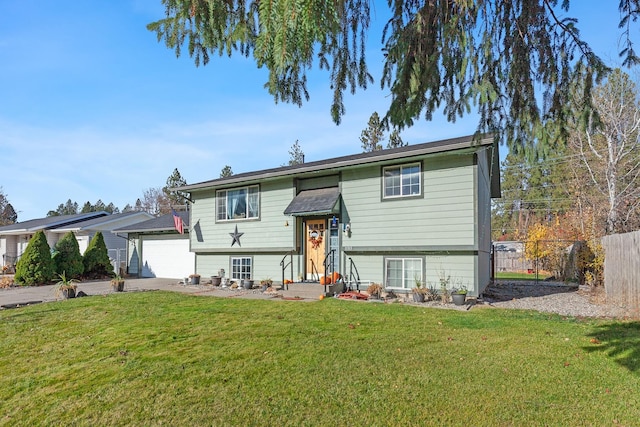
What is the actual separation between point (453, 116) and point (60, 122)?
11761 mm

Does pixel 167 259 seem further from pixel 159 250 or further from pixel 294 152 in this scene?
pixel 294 152

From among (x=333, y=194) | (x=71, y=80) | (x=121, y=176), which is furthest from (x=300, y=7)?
(x=121, y=176)

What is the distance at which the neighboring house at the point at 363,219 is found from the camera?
33.1 ft

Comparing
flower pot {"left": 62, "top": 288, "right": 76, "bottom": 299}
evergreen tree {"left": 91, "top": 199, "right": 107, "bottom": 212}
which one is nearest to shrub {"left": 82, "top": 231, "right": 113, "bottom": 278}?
flower pot {"left": 62, "top": 288, "right": 76, "bottom": 299}

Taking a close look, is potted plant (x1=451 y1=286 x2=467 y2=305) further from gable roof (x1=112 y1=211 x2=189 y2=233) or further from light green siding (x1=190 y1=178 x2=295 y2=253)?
gable roof (x1=112 y1=211 x2=189 y2=233)

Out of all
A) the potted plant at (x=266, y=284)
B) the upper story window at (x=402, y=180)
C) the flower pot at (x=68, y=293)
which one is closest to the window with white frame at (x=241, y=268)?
the potted plant at (x=266, y=284)

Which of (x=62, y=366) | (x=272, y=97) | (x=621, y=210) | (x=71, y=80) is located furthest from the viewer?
(x=621, y=210)

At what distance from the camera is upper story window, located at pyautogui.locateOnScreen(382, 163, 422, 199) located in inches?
426

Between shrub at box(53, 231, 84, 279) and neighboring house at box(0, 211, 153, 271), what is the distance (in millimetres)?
3048

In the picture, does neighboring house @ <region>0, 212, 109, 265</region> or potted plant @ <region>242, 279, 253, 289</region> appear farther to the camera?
neighboring house @ <region>0, 212, 109, 265</region>

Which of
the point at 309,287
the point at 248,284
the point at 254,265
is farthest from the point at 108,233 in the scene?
the point at 309,287

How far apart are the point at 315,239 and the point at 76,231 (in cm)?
1701

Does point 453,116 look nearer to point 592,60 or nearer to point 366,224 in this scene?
point 592,60

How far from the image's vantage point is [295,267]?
13234 millimetres
